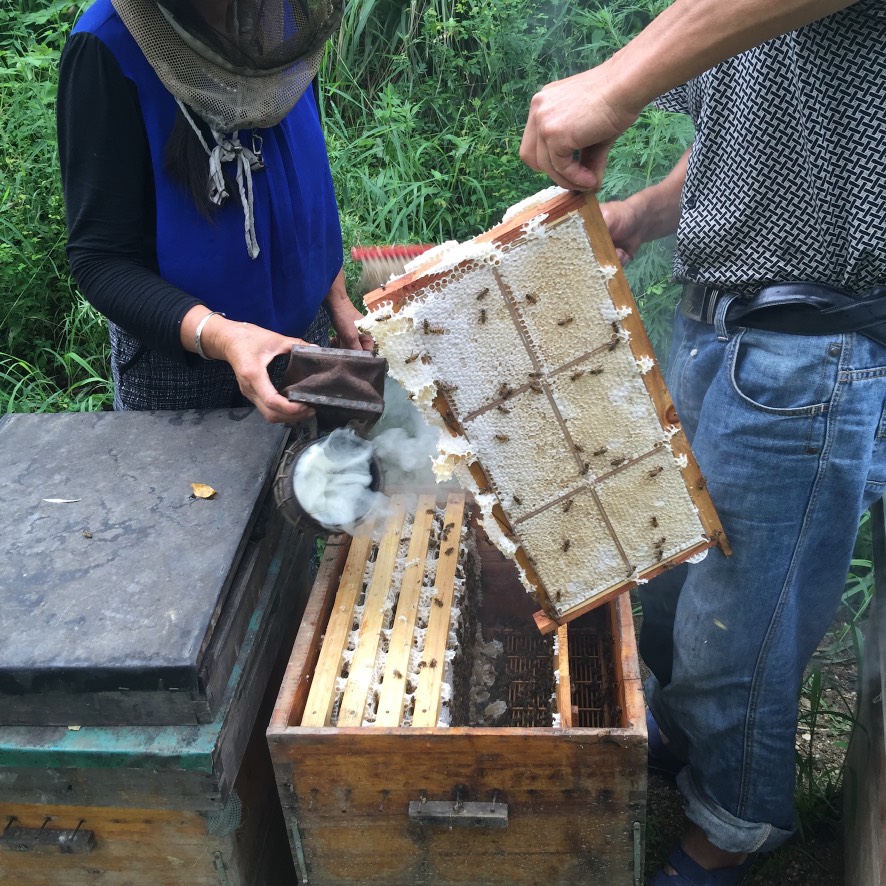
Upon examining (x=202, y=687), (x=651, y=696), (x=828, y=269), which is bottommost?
(x=651, y=696)

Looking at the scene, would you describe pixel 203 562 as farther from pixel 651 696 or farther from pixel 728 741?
pixel 651 696

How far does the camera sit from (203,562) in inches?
76.0

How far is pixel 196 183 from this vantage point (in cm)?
224

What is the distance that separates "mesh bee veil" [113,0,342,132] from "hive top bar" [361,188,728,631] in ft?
2.52

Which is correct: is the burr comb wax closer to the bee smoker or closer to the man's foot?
the bee smoker

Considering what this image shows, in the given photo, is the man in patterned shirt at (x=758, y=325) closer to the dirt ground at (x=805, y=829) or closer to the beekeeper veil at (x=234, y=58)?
the dirt ground at (x=805, y=829)

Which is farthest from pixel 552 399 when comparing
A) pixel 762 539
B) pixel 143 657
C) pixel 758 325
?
pixel 143 657

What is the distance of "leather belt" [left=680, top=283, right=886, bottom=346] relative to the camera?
5.81 ft

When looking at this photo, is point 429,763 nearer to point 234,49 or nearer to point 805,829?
point 805,829

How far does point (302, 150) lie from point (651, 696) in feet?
6.51

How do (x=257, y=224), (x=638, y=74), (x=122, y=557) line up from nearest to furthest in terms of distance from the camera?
(x=638, y=74) < (x=122, y=557) < (x=257, y=224)

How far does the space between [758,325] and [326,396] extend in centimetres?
97

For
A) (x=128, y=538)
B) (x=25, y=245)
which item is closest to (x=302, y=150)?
(x=128, y=538)

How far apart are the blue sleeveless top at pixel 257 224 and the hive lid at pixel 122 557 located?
349 mm
